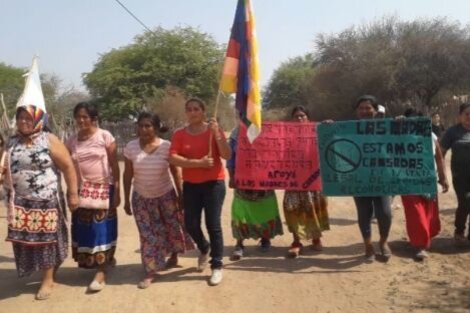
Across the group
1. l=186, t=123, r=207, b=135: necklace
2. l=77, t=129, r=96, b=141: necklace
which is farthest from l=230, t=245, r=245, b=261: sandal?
l=77, t=129, r=96, b=141: necklace

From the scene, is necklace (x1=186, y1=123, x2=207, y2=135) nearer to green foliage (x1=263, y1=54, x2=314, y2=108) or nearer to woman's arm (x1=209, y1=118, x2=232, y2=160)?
woman's arm (x1=209, y1=118, x2=232, y2=160)

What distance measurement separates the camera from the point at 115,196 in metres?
5.12

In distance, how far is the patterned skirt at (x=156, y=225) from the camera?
513 centimetres

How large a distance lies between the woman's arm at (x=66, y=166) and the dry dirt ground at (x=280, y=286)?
0.93 metres

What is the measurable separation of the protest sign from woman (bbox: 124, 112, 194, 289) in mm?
1031

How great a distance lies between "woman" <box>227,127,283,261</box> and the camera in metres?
5.96

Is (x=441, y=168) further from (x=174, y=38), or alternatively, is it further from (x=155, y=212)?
(x=174, y=38)

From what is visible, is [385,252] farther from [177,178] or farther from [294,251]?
[177,178]

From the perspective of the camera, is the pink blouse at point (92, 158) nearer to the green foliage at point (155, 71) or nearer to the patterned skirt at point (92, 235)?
the patterned skirt at point (92, 235)

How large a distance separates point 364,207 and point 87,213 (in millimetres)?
2866

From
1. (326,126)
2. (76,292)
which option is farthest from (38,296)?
(326,126)

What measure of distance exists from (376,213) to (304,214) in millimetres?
813

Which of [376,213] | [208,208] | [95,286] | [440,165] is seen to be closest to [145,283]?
[95,286]

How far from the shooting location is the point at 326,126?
562cm
